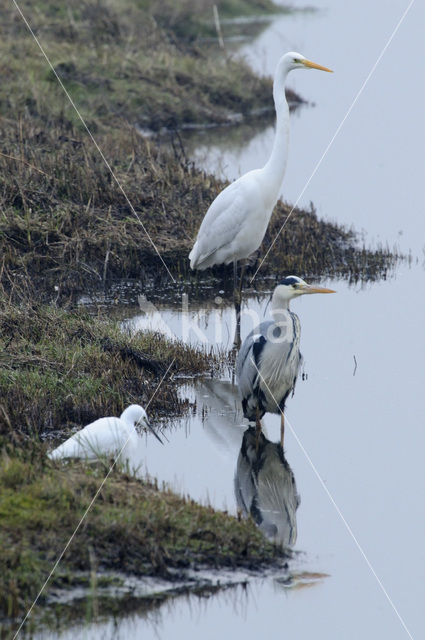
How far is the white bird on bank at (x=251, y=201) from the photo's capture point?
33.8ft

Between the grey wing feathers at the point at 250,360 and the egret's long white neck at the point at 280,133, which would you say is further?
the egret's long white neck at the point at 280,133

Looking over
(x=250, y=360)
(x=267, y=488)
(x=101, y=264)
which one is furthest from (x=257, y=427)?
(x=101, y=264)

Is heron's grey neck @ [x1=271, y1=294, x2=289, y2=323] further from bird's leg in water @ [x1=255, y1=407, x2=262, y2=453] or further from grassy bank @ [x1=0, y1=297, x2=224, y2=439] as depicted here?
grassy bank @ [x1=0, y1=297, x2=224, y2=439]

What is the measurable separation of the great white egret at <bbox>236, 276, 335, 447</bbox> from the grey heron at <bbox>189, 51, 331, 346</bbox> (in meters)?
2.72

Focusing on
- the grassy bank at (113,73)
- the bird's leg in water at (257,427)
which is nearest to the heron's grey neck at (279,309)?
the bird's leg in water at (257,427)

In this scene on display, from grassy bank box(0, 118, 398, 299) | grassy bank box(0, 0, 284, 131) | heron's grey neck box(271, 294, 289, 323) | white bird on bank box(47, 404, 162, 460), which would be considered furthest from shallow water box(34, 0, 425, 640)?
grassy bank box(0, 0, 284, 131)

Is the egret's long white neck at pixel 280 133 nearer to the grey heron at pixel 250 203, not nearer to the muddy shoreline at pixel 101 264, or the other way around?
the grey heron at pixel 250 203

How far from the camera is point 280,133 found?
1020 cm

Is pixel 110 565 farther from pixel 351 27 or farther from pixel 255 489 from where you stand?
pixel 351 27

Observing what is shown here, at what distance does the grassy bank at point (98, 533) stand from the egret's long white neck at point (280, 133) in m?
5.18

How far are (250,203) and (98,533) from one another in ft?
18.3

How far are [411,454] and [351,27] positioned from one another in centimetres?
2871

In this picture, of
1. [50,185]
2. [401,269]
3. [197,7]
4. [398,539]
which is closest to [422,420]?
[398,539]

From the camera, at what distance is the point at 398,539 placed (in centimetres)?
621
